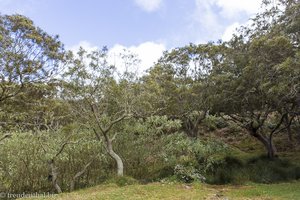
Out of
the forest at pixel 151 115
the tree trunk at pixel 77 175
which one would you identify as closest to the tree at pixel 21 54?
the forest at pixel 151 115

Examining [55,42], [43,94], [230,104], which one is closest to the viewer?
[55,42]

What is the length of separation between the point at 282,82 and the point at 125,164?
27.9ft

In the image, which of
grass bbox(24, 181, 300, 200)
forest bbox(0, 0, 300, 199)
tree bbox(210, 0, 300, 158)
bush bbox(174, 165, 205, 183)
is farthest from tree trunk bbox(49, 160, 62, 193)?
tree bbox(210, 0, 300, 158)

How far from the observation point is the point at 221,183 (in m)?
15.2

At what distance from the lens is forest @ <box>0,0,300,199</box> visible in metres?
13.2

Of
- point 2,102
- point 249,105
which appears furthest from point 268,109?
point 2,102

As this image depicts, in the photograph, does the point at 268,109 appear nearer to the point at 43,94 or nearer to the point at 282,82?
the point at 282,82

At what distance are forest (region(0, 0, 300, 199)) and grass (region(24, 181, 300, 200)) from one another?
107 centimetres

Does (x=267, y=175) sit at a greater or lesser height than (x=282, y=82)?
lesser

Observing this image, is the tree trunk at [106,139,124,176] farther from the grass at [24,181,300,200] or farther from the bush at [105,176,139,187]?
the grass at [24,181,300,200]

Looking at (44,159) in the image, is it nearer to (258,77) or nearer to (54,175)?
A: (54,175)

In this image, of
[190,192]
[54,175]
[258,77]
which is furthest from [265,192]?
[54,175]

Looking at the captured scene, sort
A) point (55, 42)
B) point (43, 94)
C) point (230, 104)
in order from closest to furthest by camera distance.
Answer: point (55, 42) < point (43, 94) < point (230, 104)

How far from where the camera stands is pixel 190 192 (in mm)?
12445
